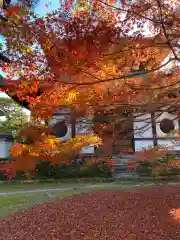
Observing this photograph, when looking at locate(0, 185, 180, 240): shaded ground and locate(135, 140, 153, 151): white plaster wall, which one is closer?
locate(0, 185, 180, 240): shaded ground

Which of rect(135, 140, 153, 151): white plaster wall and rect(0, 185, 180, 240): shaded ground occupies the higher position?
rect(135, 140, 153, 151): white plaster wall

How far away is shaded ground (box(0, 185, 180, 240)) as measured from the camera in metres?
4.62

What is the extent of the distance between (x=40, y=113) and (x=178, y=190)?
543 centimetres

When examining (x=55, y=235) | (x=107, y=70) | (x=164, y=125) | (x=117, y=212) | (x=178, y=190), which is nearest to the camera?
(x=107, y=70)

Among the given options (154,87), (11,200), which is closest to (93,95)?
(154,87)

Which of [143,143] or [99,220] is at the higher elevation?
[143,143]

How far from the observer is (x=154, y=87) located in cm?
447

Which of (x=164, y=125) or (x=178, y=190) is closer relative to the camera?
(x=178, y=190)

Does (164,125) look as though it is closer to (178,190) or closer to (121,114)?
(178,190)

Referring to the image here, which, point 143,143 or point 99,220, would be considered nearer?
point 99,220

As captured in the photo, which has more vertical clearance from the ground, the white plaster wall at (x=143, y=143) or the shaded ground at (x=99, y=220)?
the white plaster wall at (x=143, y=143)

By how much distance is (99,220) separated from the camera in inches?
210

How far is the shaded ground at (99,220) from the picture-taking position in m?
4.62

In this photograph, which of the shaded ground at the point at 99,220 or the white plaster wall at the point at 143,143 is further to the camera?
the white plaster wall at the point at 143,143
